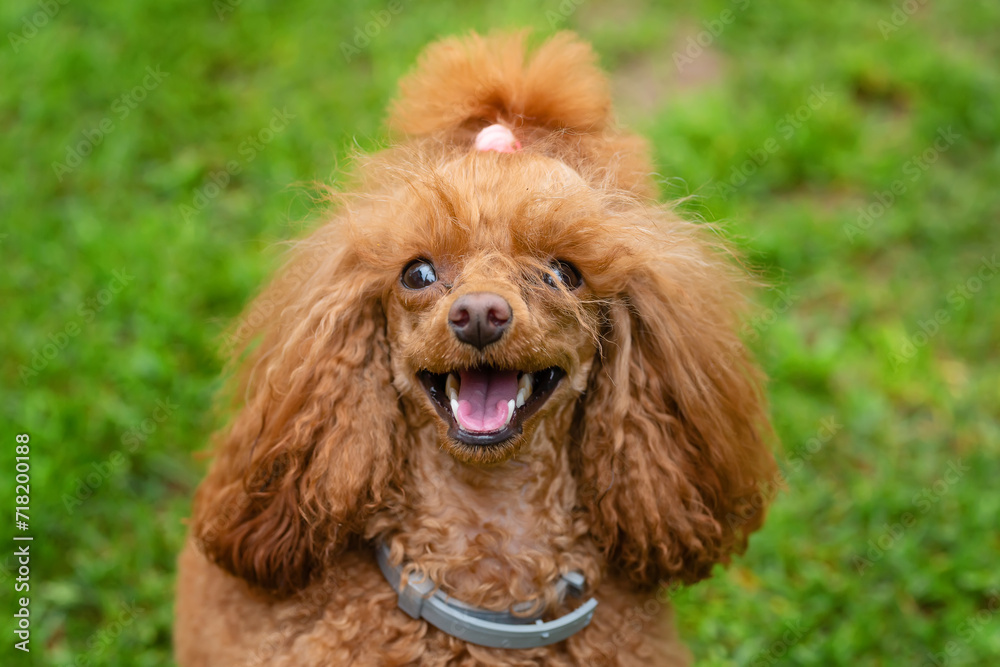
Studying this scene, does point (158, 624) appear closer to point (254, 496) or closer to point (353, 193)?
point (254, 496)

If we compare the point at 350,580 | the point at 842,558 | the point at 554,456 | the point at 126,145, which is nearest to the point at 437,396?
the point at 554,456

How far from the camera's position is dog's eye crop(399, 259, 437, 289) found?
1.93 metres

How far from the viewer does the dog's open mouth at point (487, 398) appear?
185cm

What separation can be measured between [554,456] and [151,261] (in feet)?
7.20

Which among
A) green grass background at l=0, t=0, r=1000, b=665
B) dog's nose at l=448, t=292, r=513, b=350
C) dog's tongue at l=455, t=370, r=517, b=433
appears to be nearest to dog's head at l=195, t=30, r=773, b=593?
dog's tongue at l=455, t=370, r=517, b=433

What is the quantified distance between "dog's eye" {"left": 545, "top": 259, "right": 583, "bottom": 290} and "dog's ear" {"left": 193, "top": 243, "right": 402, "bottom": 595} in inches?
15.6

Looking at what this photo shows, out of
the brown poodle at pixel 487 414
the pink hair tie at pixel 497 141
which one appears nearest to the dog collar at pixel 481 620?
the brown poodle at pixel 487 414

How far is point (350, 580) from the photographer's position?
209cm

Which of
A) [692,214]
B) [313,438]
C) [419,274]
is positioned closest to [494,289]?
[419,274]

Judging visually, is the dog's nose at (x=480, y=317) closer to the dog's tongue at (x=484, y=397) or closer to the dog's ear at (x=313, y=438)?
the dog's tongue at (x=484, y=397)

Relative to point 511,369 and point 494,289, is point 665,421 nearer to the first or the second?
point 511,369

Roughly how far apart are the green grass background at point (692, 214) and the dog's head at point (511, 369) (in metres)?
0.34

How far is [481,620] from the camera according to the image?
6.51ft

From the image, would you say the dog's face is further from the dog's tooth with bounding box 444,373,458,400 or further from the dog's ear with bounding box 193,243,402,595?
the dog's ear with bounding box 193,243,402,595
